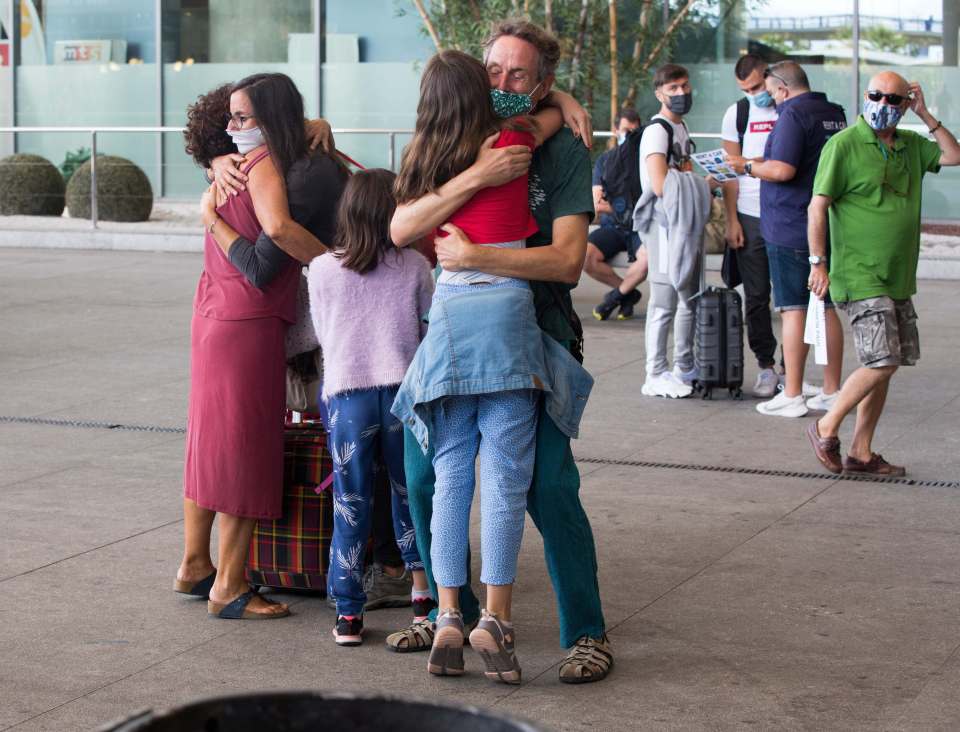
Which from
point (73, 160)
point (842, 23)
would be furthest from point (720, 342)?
point (73, 160)

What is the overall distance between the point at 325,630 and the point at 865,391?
2.95 metres

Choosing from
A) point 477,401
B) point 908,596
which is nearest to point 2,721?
point 477,401

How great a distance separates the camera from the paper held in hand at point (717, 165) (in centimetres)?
897

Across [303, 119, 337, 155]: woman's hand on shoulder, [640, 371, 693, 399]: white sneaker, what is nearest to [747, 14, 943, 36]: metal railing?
[640, 371, 693, 399]: white sneaker

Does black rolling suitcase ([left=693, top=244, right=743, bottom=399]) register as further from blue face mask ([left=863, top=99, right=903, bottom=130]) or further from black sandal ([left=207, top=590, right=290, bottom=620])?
black sandal ([left=207, top=590, right=290, bottom=620])

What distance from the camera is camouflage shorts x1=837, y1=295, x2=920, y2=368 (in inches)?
260

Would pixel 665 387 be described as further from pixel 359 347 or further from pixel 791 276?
pixel 359 347

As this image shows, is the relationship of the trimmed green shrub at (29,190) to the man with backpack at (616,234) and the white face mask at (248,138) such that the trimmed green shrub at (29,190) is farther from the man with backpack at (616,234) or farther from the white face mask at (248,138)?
the white face mask at (248,138)

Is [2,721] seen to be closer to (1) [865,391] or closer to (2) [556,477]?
(2) [556,477]

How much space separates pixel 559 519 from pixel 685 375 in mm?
4848

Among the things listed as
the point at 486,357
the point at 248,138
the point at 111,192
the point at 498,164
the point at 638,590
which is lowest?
the point at 638,590

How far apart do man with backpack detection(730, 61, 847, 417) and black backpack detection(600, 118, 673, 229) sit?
7.46ft

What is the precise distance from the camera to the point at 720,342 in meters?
8.83

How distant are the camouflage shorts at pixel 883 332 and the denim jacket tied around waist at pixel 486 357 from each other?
2.69 metres
